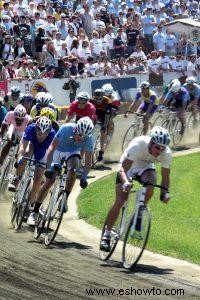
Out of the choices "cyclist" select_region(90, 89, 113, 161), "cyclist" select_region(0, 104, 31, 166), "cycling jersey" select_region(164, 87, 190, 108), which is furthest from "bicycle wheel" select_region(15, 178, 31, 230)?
"cycling jersey" select_region(164, 87, 190, 108)

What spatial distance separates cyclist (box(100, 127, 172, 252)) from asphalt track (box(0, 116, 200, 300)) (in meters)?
0.64

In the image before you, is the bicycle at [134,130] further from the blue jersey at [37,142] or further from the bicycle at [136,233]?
the bicycle at [136,233]

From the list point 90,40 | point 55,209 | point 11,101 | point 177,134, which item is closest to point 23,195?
point 55,209

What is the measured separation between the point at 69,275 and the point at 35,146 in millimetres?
4472

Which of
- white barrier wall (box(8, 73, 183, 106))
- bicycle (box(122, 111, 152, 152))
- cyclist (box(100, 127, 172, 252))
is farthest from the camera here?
white barrier wall (box(8, 73, 183, 106))

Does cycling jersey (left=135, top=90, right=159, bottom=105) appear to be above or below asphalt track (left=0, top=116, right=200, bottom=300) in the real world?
above

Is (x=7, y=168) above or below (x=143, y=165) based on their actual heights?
below

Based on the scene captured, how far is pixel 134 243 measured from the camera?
1218 cm

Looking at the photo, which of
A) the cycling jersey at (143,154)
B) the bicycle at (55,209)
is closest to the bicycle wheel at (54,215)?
the bicycle at (55,209)

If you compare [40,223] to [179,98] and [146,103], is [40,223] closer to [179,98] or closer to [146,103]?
[146,103]

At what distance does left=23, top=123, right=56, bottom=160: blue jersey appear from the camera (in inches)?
595

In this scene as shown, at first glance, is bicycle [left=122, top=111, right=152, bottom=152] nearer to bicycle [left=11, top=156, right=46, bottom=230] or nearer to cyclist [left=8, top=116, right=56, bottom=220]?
cyclist [left=8, top=116, right=56, bottom=220]

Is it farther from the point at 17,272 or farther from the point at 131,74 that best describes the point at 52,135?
the point at 131,74

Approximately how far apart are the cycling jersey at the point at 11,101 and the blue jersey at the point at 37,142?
560cm
